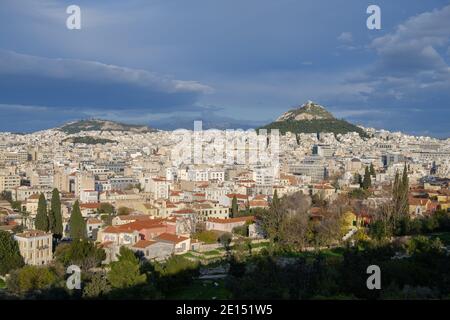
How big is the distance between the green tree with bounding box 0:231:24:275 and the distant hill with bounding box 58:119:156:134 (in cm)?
11010

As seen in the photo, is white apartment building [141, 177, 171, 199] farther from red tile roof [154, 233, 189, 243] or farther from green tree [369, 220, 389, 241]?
green tree [369, 220, 389, 241]

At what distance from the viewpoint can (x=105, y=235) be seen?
66.5ft

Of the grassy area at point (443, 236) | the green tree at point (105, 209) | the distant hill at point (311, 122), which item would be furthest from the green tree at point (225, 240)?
the distant hill at point (311, 122)

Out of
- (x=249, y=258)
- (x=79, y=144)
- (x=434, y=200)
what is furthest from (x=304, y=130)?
(x=249, y=258)

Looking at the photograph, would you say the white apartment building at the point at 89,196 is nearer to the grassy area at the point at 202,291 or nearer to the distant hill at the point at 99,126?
the grassy area at the point at 202,291

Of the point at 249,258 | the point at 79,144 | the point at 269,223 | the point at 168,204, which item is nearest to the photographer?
the point at 249,258

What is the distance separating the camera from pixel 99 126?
12925cm

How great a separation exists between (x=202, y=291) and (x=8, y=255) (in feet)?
22.7

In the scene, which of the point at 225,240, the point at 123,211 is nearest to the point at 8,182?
the point at 123,211

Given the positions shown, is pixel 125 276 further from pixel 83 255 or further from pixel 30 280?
pixel 83 255

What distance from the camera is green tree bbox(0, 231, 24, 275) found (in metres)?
16.8

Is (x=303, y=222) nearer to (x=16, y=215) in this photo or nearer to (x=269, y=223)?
(x=269, y=223)

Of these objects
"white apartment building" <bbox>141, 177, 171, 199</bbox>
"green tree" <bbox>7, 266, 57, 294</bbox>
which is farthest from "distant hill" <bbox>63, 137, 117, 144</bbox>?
"green tree" <bbox>7, 266, 57, 294</bbox>

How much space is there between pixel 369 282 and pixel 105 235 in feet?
37.7
